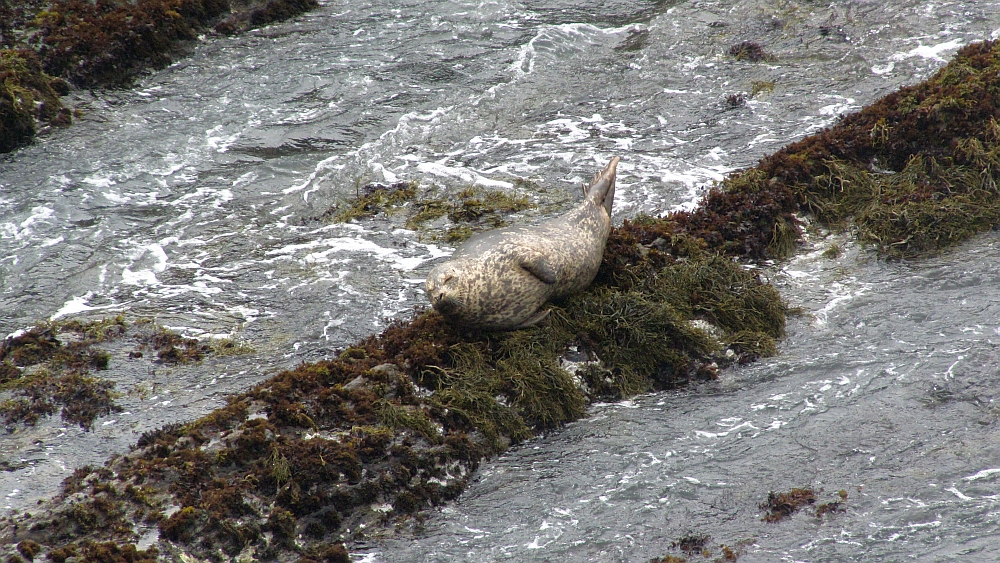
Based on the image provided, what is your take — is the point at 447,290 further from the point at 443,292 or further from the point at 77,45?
the point at 77,45

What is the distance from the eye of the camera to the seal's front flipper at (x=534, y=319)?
761 cm

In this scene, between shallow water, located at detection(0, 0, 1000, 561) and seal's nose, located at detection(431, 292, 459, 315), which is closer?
shallow water, located at detection(0, 0, 1000, 561)

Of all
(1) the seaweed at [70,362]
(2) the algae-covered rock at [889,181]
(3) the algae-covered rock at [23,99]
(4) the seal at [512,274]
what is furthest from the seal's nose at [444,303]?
(3) the algae-covered rock at [23,99]

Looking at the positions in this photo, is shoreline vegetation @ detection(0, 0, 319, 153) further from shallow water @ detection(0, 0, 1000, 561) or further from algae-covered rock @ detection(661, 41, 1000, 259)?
algae-covered rock @ detection(661, 41, 1000, 259)

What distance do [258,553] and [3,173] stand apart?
8.47 m

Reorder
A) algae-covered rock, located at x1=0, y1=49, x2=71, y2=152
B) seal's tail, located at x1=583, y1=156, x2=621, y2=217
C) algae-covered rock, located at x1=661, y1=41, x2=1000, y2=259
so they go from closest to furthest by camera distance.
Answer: algae-covered rock, located at x1=661, y1=41, x2=1000, y2=259 < seal's tail, located at x1=583, y1=156, x2=621, y2=217 < algae-covered rock, located at x1=0, y1=49, x2=71, y2=152

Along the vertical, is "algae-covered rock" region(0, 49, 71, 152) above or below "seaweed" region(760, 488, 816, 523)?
above

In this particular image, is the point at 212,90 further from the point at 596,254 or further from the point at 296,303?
the point at 596,254

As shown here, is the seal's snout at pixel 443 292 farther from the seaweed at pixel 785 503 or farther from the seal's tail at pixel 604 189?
the seaweed at pixel 785 503

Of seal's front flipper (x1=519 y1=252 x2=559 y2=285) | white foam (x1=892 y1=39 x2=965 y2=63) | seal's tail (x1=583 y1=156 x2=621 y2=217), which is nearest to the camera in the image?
seal's front flipper (x1=519 y1=252 x2=559 y2=285)

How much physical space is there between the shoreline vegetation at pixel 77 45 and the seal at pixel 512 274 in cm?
815

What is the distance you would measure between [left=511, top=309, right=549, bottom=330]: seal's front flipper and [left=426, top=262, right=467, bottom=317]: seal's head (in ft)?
2.10

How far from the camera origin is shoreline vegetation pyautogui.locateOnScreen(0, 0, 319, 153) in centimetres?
1226

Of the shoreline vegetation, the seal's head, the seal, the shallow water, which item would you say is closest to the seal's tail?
the seal
